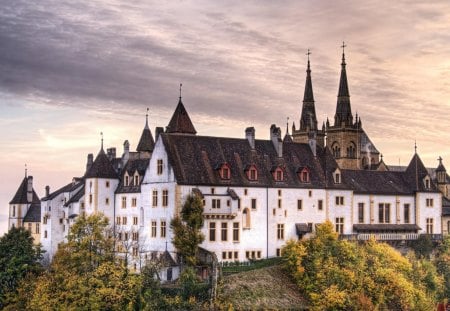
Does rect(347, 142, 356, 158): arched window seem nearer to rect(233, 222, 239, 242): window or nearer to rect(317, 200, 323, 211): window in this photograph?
rect(317, 200, 323, 211): window

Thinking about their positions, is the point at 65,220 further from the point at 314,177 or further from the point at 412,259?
the point at 412,259

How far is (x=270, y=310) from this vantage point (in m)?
74.9

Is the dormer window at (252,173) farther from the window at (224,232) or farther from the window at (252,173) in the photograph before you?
the window at (224,232)

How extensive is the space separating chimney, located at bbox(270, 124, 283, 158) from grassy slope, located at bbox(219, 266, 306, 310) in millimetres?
15538

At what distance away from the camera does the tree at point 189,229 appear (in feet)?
260

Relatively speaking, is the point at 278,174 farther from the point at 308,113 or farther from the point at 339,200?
the point at 308,113

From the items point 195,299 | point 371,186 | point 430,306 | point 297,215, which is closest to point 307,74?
point 371,186

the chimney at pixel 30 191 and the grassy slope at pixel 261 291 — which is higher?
the chimney at pixel 30 191

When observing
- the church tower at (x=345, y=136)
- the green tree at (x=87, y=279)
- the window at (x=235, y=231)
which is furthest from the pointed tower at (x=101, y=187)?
the church tower at (x=345, y=136)

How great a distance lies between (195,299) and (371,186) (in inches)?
1235

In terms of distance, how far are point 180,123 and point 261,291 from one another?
2769cm

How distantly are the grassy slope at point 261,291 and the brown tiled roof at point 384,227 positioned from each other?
663 inches

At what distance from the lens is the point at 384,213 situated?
97.8m

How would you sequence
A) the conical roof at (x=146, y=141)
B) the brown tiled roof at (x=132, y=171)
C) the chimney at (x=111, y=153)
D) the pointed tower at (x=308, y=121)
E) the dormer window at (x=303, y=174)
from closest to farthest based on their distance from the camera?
the dormer window at (x=303, y=174)
the brown tiled roof at (x=132, y=171)
the conical roof at (x=146, y=141)
the chimney at (x=111, y=153)
the pointed tower at (x=308, y=121)
